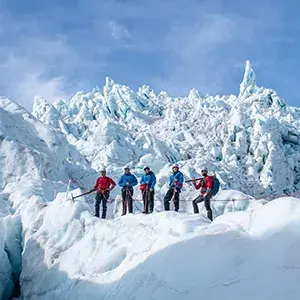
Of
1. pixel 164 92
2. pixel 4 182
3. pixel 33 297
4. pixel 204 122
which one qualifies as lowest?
pixel 33 297

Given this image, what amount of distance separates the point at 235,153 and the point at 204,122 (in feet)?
35.0

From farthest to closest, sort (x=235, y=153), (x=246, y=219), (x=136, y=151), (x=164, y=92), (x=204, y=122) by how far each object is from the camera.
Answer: (x=164, y=92) < (x=204, y=122) < (x=235, y=153) < (x=136, y=151) < (x=246, y=219)

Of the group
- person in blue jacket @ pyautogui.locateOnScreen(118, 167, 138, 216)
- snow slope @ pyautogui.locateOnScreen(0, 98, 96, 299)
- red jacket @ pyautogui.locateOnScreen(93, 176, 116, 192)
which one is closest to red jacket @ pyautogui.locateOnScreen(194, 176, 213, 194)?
person in blue jacket @ pyautogui.locateOnScreen(118, 167, 138, 216)

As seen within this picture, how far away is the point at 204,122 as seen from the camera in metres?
65.4

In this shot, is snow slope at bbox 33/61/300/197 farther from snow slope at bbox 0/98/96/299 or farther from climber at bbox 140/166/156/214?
climber at bbox 140/166/156/214

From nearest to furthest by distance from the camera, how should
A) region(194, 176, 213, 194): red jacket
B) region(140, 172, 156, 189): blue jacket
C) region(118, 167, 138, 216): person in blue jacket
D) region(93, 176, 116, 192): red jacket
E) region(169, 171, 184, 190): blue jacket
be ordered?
region(194, 176, 213, 194): red jacket < region(169, 171, 184, 190): blue jacket < region(140, 172, 156, 189): blue jacket < region(118, 167, 138, 216): person in blue jacket < region(93, 176, 116, 192): red jacket

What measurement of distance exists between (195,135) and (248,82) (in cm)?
2182

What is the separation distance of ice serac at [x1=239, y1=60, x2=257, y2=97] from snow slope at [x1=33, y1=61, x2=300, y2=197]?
0.16 metres

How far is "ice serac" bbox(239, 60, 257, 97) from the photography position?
259 ft

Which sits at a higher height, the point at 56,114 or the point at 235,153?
the point at 56,114

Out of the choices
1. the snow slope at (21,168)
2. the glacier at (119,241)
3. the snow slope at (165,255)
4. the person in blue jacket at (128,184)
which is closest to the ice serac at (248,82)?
the snow slope at (21,168)

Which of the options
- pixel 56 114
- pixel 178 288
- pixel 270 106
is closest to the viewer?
pixel 178 288

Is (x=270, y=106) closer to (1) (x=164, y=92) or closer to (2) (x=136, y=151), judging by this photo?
(1) (x=164, y=92)

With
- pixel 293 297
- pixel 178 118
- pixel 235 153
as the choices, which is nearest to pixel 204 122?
pixel 178 118
